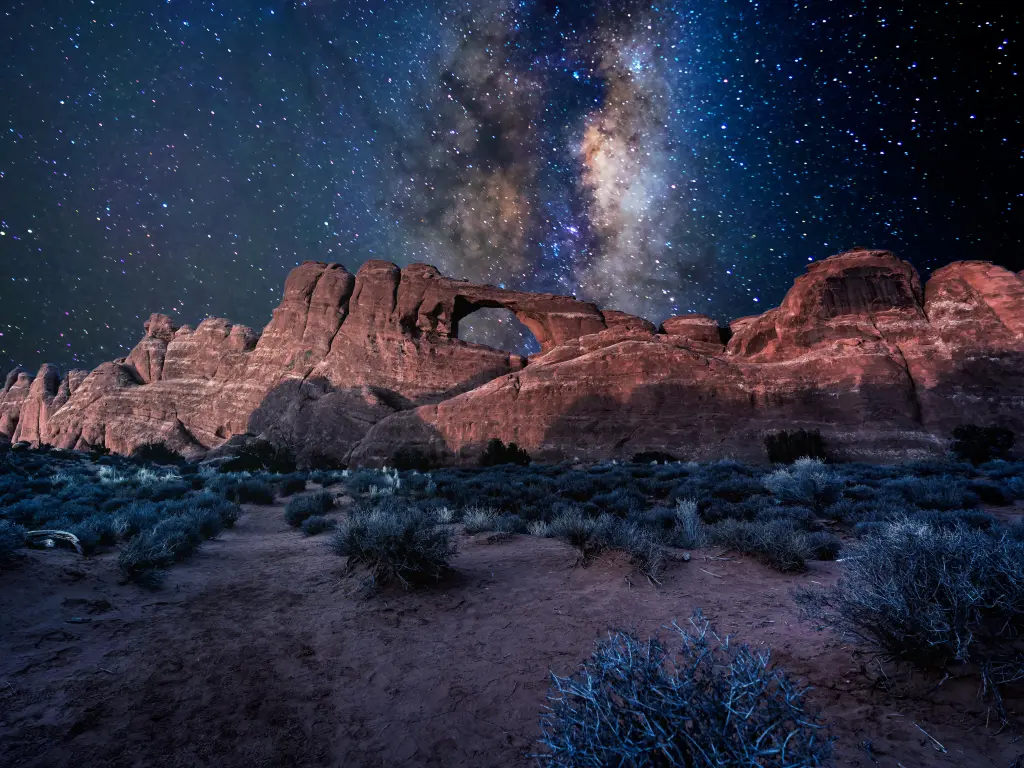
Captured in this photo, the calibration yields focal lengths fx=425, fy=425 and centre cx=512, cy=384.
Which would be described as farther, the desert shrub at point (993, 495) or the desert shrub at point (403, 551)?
the desert shrub at point (993, 495)

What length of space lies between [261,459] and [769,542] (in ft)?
135

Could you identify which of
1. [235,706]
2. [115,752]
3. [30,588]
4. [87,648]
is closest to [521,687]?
[235,706]

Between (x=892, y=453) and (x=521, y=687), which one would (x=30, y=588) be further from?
(x=892, y=453)

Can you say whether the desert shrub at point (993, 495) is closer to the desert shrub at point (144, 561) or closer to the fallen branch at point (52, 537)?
the desert shrub at point (144, 561)

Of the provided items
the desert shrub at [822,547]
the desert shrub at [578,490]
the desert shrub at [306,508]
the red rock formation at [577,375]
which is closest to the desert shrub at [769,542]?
the desert shrub at [822,547]

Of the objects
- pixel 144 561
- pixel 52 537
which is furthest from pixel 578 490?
pixel 52 537

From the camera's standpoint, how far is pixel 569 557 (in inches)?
239

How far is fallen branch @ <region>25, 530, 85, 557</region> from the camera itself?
5742 mm

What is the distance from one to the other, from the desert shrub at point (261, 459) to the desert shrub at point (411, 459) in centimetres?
903

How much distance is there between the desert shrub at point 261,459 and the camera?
34.8 meters

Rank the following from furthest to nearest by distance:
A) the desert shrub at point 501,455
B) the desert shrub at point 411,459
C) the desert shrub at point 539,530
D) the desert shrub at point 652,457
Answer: the desert shrub at point 411,459
the desert shrub at point 501,455
the desert shrub at point 652,457
the desert shrub at point 539,530

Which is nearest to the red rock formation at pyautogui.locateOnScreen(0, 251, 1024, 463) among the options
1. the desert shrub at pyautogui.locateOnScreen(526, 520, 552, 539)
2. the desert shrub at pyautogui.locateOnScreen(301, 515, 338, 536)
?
the desert shrub at pyautogui.locateOnScreen(526, 520, 552, 539)

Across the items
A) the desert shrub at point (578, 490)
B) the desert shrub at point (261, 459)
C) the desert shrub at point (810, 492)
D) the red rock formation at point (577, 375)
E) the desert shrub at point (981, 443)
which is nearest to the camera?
the desert shrub at point (810, 492)

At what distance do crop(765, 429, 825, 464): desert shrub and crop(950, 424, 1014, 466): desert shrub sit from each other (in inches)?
250
